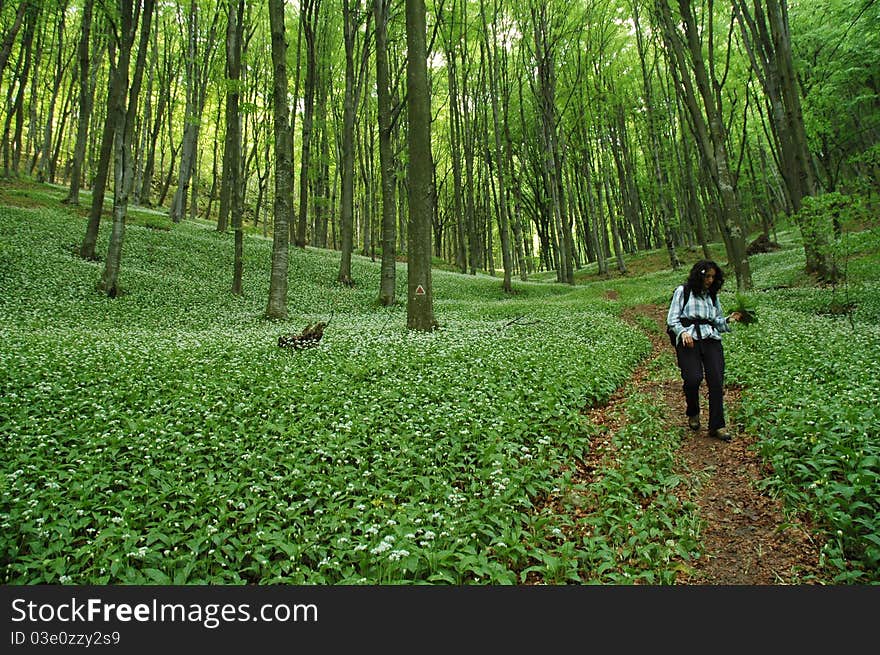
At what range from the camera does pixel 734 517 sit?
16.8 feet

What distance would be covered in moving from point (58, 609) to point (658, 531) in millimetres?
4963

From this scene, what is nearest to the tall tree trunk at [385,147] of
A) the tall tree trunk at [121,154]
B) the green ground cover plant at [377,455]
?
the tall tree trunk at [121,154]

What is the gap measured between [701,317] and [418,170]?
8.40 metres

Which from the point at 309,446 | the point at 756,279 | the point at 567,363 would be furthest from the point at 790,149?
the point at 309,446

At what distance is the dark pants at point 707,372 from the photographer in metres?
7.11

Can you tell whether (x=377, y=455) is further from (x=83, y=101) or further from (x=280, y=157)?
(x=83, y=101)

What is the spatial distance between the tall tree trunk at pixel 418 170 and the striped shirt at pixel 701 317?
7.23 meters

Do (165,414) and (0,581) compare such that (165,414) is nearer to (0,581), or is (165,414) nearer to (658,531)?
(0,581)

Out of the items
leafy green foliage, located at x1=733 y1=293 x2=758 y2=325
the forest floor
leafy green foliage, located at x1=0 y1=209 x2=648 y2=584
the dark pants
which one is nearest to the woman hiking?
the dark pants

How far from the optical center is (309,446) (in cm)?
598

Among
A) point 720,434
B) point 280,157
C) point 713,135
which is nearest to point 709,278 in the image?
point 720,434

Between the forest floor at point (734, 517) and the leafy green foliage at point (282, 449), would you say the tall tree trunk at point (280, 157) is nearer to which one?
the leafy green foliage at point (282, 449)

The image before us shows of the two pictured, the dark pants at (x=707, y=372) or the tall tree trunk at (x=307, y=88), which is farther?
the tall tree trunk at (x=307, y=88)

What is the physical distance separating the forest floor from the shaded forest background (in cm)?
781
